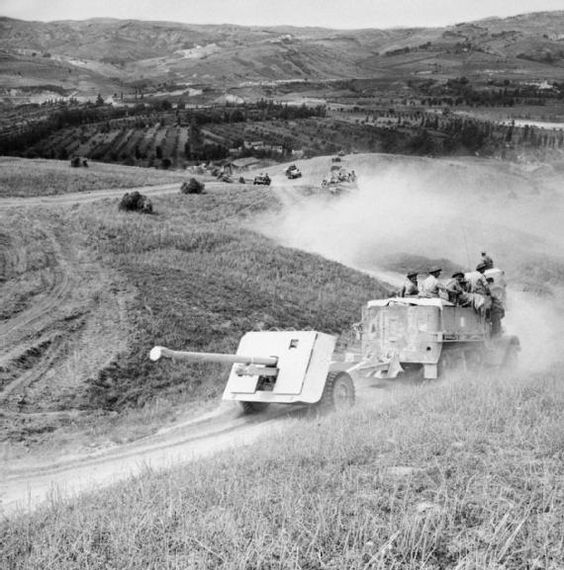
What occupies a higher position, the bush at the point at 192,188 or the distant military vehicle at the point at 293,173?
the bush at the point at 192,188

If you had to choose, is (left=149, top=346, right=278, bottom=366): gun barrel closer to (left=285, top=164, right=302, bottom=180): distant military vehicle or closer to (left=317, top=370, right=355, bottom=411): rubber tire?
(left=317, top=370, right=355, bottom=411): rubber tire

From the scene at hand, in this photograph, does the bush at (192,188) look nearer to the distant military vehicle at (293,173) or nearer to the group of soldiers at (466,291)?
the distant military vehicle at (293,173)

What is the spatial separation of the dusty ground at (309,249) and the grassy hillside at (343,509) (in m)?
2.09

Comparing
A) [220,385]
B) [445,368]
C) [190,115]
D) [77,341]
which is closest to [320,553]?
[445,368]

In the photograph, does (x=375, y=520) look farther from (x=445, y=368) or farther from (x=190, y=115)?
(x=190, y=115)

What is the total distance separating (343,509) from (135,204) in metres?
35.9

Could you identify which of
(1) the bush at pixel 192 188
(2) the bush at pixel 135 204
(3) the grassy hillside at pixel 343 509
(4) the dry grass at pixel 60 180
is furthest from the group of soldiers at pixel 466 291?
(1) the bush at pixel 192 188

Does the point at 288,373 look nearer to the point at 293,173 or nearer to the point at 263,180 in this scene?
the point at 263,180

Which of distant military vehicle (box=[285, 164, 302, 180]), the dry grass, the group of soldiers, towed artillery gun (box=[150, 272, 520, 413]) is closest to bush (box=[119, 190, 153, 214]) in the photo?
the dry grass

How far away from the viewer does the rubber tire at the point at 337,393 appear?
582 inches

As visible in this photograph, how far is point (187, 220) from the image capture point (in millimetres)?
42344

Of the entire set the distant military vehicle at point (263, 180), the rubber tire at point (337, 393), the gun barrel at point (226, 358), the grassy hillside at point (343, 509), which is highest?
the grassy hillside at point (343, 509)

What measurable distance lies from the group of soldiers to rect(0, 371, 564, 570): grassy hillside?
23.5 feet

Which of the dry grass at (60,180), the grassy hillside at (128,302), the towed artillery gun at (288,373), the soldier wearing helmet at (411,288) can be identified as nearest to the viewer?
the towed artillery gun at (288,373)
